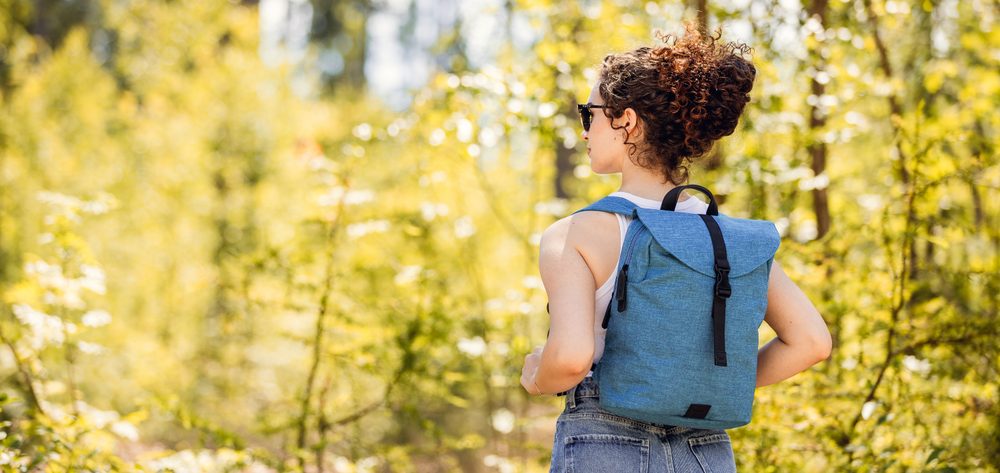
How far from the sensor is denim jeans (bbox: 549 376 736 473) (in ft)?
5.25

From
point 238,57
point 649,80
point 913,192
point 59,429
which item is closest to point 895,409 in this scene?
point 913,192

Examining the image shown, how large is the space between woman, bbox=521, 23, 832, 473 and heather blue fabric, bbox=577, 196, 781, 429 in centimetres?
6

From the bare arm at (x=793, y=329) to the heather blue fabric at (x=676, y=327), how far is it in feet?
0.48

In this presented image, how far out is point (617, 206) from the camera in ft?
5.30

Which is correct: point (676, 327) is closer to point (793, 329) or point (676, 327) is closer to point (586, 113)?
point (793, 329)

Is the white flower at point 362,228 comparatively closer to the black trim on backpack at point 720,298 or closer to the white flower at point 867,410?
the white flower at point 867,410

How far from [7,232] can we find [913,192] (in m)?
7.35

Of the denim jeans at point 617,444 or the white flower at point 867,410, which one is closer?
the denim jeans at point 617,444

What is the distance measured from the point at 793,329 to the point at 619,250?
1.34ft

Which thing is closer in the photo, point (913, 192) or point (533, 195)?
point (913, 192)

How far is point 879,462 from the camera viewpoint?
100 inches

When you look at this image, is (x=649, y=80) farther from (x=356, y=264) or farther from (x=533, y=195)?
(x=533, y=195)

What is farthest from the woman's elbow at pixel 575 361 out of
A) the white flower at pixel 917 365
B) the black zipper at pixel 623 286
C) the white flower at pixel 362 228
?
the white flower at pixel 362 228

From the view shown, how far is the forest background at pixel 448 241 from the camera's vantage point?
298 cm
